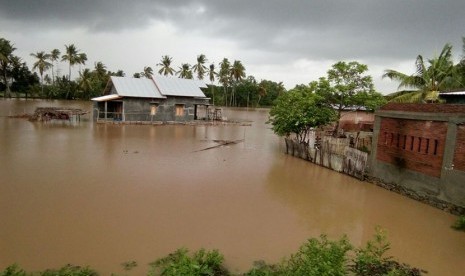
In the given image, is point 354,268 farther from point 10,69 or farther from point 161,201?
point 10,69

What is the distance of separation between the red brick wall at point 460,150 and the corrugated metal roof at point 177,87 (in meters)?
27.5

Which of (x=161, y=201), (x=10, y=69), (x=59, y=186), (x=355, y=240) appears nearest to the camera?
(x=355, y=240)

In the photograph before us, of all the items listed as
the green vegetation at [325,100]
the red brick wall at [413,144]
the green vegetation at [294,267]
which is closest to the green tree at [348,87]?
the green vegetation at [325,100]

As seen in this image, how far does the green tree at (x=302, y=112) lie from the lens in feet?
58.7

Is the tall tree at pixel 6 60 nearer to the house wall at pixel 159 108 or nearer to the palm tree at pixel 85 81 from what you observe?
the palm tree at pixel 85 81

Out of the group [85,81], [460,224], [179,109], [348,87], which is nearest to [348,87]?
[348,87]

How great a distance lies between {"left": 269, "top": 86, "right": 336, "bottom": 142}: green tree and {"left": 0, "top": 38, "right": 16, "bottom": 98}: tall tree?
49.9 meters

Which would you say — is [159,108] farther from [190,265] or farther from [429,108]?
[190,265]

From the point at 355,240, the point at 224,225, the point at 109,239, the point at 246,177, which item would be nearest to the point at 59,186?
the point at 109,239

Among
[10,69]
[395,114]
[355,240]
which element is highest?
[10,69]

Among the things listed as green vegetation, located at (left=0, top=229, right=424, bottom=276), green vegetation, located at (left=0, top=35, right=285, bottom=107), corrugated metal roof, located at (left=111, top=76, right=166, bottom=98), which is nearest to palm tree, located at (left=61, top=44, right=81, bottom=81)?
green vegetation, located at (left=0, top=35, right=285, bottom=107)

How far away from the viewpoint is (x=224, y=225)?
28.1 feet

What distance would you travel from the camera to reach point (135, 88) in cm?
3294

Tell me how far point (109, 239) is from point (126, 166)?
7358mm
